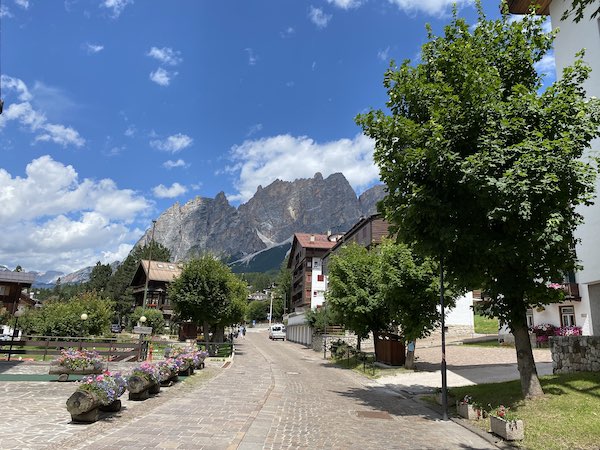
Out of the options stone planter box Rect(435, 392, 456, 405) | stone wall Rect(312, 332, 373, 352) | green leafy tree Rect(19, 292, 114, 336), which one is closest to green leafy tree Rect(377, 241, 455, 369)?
stone planter box Rect(435, 392, 456, 405)

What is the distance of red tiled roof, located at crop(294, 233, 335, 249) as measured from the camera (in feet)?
264

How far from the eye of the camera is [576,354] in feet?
50.4

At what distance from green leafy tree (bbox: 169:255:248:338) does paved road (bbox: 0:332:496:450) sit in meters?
16.5

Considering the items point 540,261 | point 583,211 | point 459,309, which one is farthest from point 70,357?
point 459,309

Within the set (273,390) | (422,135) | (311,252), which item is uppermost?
(311,252)

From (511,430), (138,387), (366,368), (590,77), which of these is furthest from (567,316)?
(138,387)

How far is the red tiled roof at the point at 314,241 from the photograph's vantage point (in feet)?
264

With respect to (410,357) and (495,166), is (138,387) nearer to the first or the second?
(495,166)

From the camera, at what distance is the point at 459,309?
41656 millimetres

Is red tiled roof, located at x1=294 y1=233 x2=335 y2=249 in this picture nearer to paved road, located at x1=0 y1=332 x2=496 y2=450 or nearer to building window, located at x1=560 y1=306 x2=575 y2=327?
building window, located at x1=560 y1=306 x2=575 y2=327

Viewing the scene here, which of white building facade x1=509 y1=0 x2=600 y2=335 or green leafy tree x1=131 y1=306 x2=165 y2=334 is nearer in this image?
white building facade x1=509 y1=0 x2=600 y2=335

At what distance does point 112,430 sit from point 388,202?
9.79 metres

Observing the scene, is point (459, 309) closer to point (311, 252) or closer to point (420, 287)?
point (420, 287)

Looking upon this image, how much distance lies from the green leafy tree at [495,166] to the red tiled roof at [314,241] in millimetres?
66091
